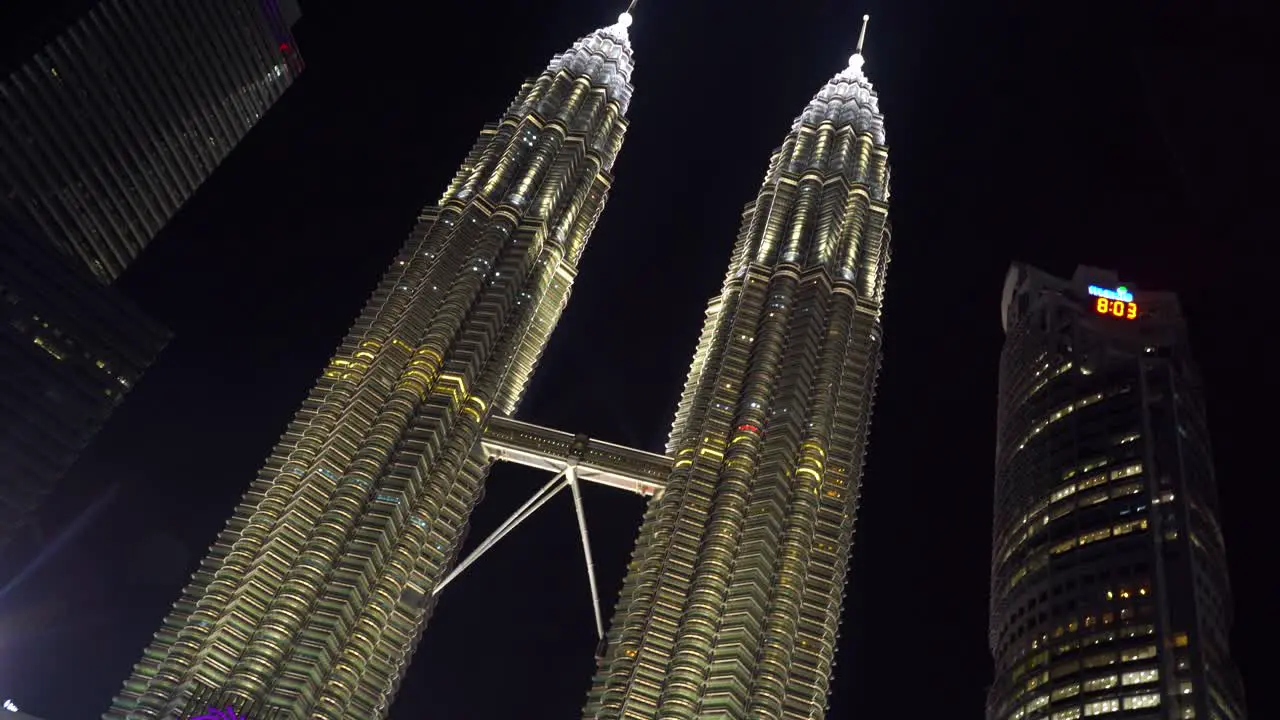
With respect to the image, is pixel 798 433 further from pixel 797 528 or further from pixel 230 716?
pixel 230 716

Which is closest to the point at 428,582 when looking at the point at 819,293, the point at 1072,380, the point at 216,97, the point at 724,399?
the point at 724,399

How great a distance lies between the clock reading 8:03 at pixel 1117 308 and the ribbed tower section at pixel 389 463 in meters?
70.0

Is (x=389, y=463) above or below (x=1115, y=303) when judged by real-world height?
below

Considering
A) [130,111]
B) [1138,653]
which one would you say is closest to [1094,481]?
[1138,653]

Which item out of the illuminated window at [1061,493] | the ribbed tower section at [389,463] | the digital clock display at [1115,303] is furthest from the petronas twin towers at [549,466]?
the digital clock display at [1115,303]

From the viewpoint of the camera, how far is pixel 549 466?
3268 inches

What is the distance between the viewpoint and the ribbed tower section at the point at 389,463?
205ft

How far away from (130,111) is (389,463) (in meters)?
86.5

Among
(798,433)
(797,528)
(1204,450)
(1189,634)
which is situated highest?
(1204,450)

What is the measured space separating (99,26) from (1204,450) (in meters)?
124

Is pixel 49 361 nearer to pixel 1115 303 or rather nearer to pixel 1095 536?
pixel 1095 536

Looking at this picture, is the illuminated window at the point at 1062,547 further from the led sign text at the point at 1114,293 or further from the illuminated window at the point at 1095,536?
the led sign text at the point at 1114,293

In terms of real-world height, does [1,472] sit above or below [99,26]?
below

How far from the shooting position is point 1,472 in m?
111
